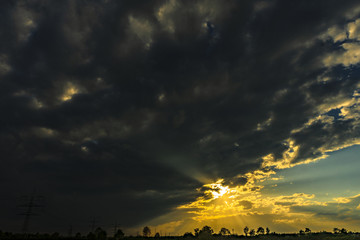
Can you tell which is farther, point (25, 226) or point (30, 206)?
point (30, 206)

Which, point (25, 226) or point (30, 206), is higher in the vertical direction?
point (30, 206)

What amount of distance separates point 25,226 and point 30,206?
20790 millimetres

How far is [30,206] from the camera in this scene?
566 ft

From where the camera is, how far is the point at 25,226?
155 meters
